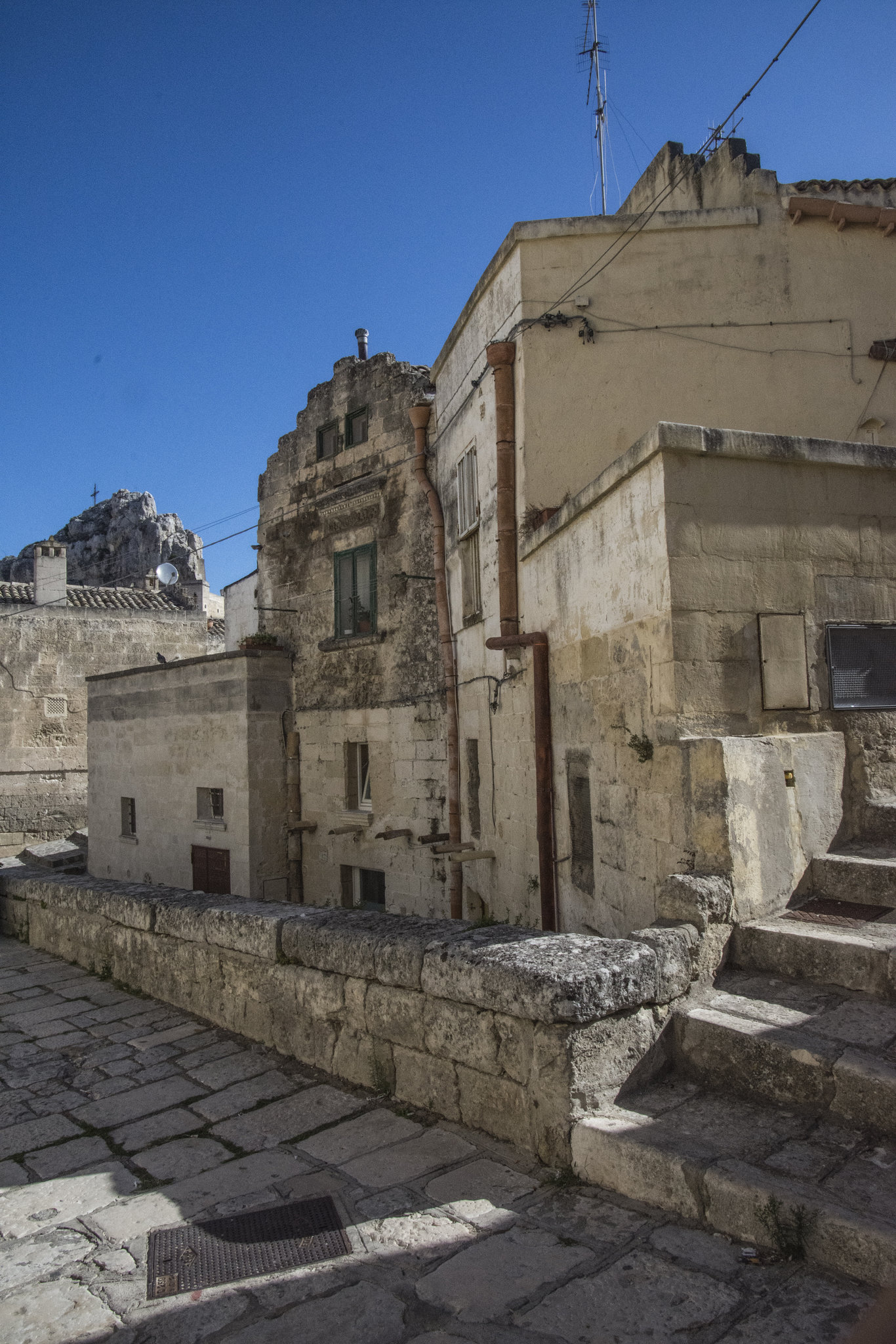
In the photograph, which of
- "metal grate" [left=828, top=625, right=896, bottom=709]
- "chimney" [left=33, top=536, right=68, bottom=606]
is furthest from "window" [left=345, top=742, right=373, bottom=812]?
"chimney" [left=33, top=536, right=68, bottom=606]

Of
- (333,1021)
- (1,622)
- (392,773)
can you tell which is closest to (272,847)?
(392,773)

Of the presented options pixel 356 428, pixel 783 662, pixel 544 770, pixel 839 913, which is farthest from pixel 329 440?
Answer: pixel 839 913

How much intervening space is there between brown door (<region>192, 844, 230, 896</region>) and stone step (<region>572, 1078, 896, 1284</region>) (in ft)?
38.8

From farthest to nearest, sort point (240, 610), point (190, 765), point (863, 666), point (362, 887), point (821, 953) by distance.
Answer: point (240, 610) → point (190, 765) → point (362, 887) → point (863, 666) → point (821, 953)

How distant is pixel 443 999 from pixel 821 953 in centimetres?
161

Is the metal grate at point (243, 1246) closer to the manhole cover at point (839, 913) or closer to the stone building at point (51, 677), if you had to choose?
the manhole cover at point (839, 913)

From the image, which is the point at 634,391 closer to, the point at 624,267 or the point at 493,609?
the point at 624,267

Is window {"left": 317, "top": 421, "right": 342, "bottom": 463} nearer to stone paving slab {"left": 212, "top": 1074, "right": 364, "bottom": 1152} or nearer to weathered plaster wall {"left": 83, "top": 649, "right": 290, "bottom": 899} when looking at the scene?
weathered plaster wall {"left": 83, "top": 649, "right": 290, "bottom": 899}

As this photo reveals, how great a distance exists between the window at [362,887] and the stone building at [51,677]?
12.8 meters

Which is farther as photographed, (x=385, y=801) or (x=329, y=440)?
(x=329, y=440)

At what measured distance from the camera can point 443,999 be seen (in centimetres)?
383

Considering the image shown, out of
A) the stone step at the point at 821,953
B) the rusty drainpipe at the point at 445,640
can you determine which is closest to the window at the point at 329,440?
the rusty drainpipe at the point at 445,640

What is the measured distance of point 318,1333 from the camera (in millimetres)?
2477

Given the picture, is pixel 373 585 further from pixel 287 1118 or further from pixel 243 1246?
pixel 243 1246
